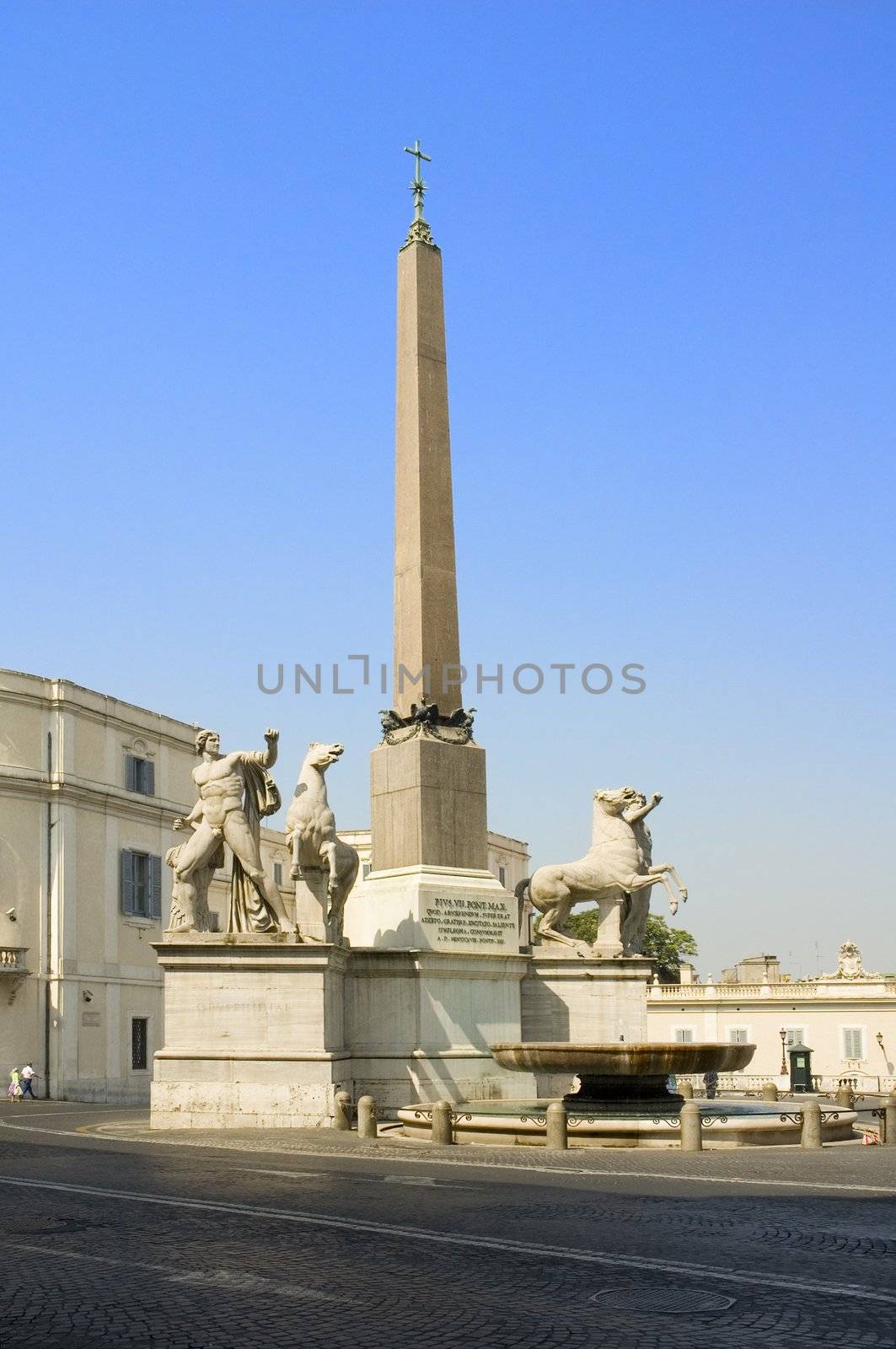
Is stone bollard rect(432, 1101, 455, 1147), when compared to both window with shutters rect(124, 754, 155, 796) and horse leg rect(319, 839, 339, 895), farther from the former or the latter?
window with shutters rect(124, 754, 155, 796)

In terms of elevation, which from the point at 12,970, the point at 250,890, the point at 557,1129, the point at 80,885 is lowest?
the point at 557,1129

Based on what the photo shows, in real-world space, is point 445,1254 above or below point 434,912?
below

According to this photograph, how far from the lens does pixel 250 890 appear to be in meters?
18.3

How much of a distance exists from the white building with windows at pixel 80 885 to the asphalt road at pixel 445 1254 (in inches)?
945

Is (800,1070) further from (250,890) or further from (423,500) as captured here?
(250,890)

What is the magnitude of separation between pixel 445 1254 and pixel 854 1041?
155 feet

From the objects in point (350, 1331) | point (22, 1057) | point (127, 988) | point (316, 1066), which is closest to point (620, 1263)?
point (350, 1331)

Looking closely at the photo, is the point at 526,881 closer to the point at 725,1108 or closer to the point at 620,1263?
the point at 725,1108

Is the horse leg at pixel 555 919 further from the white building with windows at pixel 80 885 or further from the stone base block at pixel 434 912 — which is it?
the white building with windows at pixel 80 885

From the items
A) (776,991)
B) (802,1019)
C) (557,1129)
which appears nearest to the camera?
(557,1129)

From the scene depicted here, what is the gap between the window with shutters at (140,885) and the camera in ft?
134

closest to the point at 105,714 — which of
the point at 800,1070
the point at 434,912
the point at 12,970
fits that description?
the point at 12,970

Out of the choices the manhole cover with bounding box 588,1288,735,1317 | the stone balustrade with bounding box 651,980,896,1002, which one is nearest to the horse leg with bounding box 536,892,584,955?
the manhole cover with bounding box 588,1288,735,1317

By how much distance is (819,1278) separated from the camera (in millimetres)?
7918
